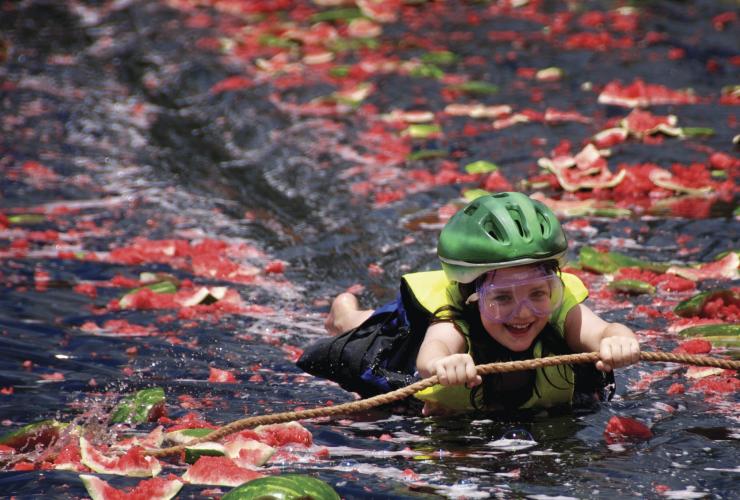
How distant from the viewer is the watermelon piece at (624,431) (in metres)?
5.17

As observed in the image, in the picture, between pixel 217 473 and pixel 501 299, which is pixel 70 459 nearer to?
pixel 217 473

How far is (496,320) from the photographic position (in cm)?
537

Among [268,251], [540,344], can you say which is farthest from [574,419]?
[268,251]

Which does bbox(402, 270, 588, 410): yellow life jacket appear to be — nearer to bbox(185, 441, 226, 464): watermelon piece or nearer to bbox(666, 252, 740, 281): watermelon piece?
bbox(185, 441, 226, 464): watermelon piece

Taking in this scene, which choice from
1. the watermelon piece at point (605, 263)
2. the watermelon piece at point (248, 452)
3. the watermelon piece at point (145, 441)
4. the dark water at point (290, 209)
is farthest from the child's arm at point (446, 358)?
the watermelon piece at point (605, 263)

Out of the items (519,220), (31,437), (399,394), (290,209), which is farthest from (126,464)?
(290,209)

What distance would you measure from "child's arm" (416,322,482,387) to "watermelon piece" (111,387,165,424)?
4.34 feet

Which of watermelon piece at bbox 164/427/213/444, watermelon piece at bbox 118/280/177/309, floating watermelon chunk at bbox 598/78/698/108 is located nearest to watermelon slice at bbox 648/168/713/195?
floating watermelon chunk at bbox 598/78/698/108

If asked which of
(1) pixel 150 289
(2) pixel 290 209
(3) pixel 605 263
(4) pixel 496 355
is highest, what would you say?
(4) pixel 496 355

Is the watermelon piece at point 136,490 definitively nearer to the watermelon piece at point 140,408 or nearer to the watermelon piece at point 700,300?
the watermelon piece at point 140,408

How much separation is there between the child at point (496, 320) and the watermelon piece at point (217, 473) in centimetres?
102

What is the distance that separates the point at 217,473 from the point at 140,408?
1150 mm

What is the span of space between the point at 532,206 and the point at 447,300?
0.63 metres

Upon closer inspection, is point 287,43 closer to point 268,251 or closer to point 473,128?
point 473,128
